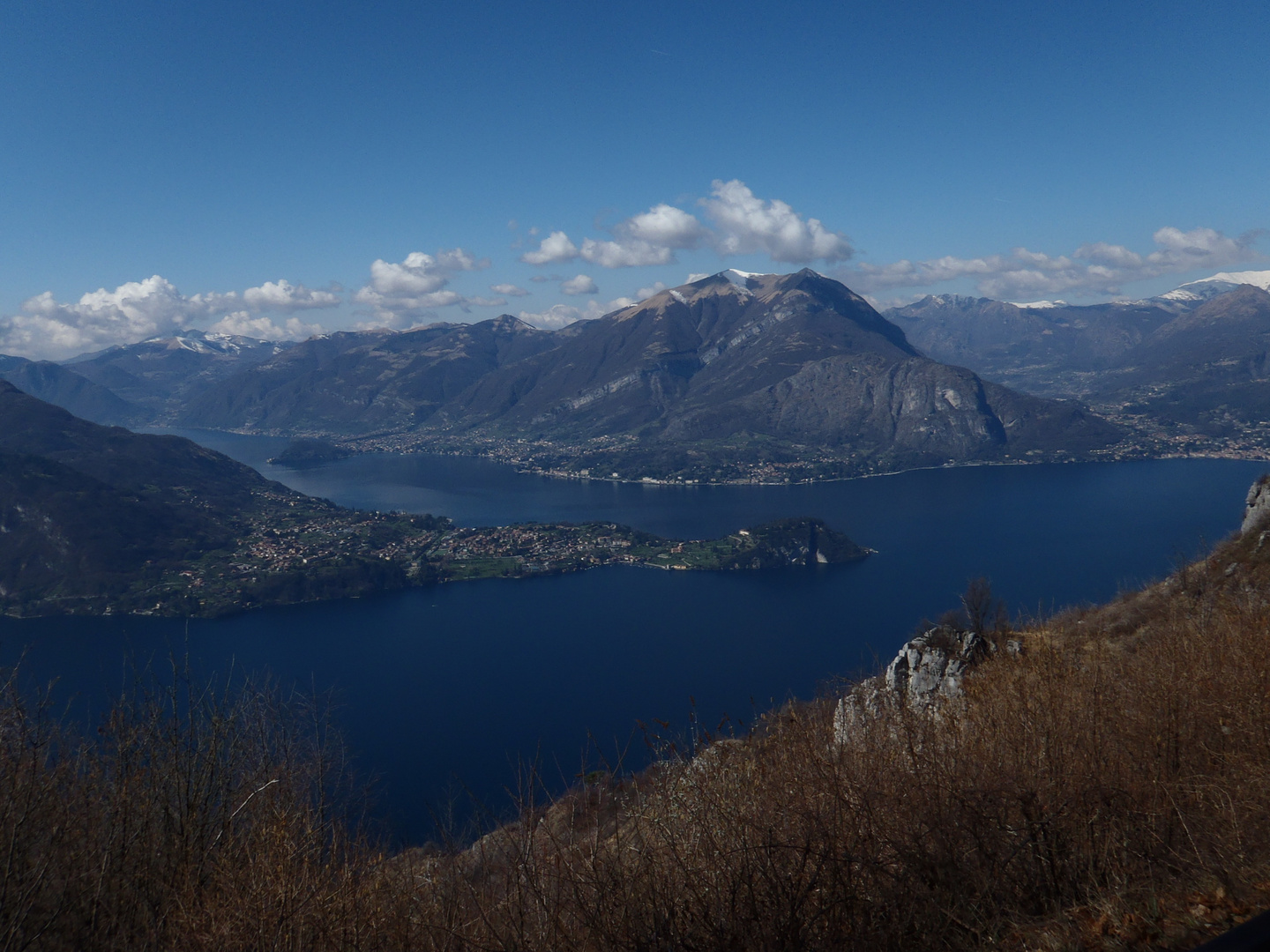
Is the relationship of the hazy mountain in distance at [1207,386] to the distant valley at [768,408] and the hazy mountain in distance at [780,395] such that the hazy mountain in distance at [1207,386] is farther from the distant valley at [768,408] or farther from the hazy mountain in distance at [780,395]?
the hazy mountain in distance at [780,395]

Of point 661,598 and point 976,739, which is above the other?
point 976,739

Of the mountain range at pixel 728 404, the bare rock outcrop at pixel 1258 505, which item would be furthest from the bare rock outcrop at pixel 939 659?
the mountain range at pixel 728 404

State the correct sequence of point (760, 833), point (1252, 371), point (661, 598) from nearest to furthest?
point (760, 833), point (661, 598), point (1252, 371)

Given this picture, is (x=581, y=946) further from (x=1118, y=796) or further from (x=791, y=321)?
(x=791, y=321)

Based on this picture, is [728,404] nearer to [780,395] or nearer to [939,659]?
[780,395]

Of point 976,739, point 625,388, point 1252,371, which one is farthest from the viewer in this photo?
point 625,388

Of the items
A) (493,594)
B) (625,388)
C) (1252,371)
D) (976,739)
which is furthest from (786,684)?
(1252,371)
